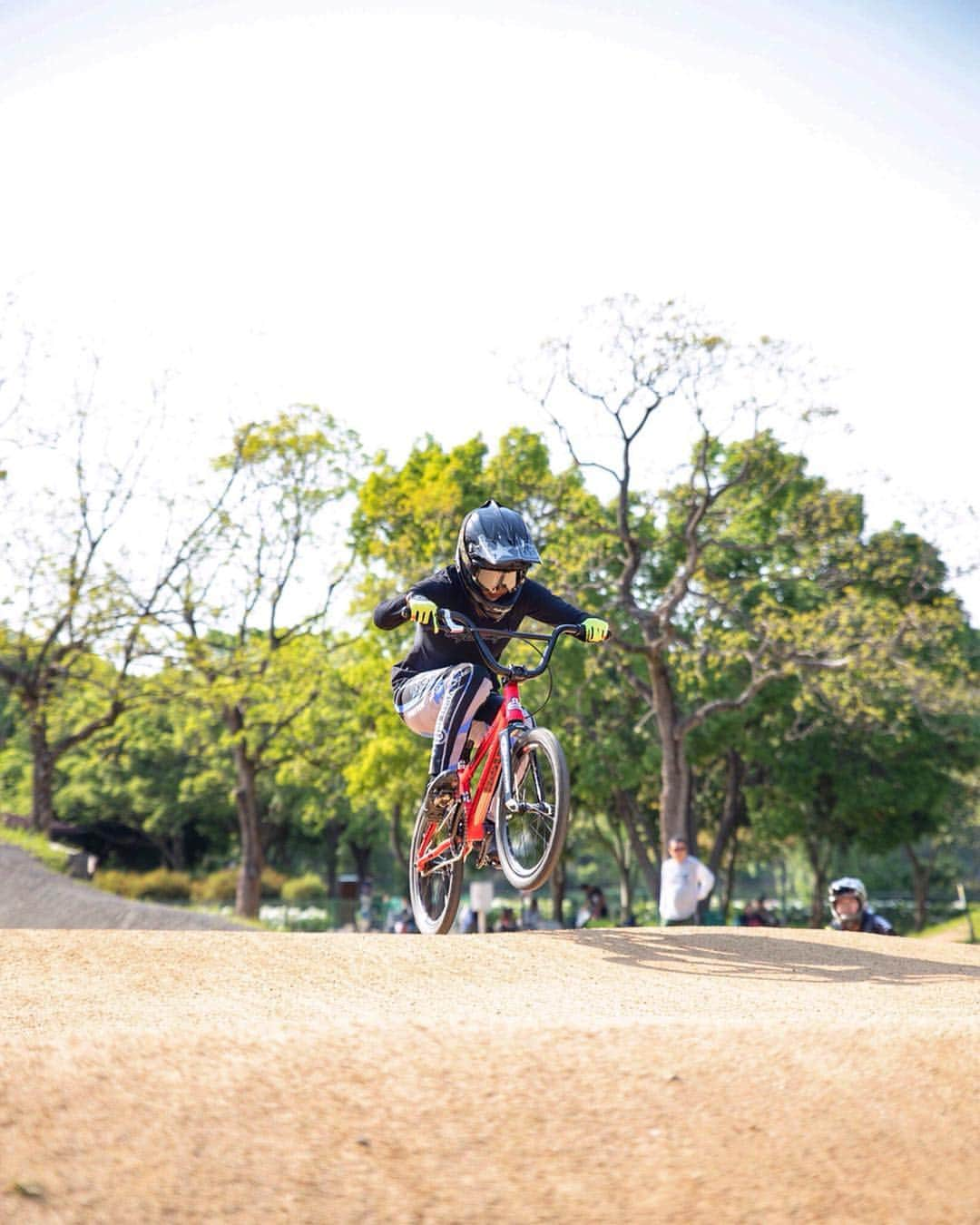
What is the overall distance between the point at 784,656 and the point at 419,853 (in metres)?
15.4

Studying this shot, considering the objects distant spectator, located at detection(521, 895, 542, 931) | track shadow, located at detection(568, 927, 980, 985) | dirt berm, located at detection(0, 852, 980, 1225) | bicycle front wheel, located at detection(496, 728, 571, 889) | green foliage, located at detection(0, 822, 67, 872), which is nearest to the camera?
dirt berm, located at detection(0, 852, 980, 1225)

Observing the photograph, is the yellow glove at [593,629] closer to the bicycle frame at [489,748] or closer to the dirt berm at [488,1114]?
the bicycle frame at [489,748]

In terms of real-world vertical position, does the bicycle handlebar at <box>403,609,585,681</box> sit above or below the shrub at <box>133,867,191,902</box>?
above

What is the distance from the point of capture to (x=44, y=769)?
27.1m

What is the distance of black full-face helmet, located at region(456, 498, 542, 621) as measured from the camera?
858 centimetres

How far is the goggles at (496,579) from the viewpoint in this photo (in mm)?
8680

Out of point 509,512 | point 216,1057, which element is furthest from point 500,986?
point 509,512

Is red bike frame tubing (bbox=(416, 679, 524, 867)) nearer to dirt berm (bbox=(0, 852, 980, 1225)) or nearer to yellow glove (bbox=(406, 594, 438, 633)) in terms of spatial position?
yellow glove (bbox=(406, 594, 438, 633))

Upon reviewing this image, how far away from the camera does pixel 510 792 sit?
8188mm

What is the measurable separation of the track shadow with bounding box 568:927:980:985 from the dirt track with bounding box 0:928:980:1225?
1776mm

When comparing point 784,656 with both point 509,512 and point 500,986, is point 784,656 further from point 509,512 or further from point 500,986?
point 500,986

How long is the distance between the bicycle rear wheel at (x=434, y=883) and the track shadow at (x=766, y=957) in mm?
912

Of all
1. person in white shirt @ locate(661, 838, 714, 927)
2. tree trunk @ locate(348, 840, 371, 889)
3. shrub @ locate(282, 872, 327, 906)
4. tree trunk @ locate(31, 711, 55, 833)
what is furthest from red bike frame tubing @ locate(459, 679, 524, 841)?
tree trunk @ locate(348, 840, 371, 889)

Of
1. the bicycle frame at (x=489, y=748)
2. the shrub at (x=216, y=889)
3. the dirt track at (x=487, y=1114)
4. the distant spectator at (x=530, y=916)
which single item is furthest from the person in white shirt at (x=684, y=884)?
the shrub at (x=216, y=889)
